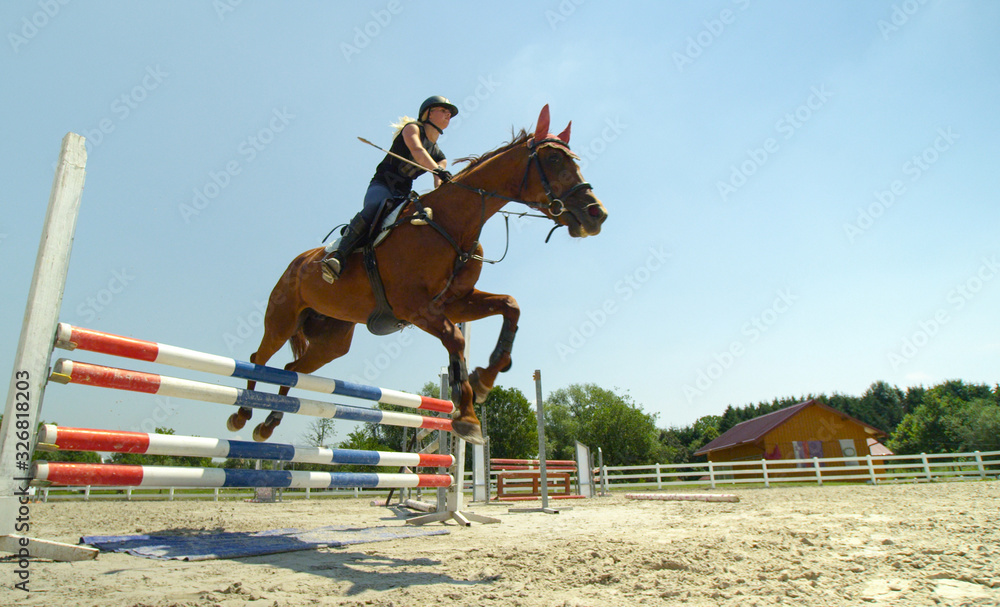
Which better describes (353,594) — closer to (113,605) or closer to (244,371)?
(113,605)

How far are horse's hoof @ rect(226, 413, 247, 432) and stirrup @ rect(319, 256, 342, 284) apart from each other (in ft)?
5.64

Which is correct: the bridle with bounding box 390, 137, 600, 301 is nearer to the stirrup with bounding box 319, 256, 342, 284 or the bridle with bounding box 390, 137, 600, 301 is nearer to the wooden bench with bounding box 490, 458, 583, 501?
the stirrup with bounding box 319, 256, 342, 284

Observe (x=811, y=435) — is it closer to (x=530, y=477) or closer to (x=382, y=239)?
(x=530, y=477)

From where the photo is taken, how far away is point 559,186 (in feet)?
12.8

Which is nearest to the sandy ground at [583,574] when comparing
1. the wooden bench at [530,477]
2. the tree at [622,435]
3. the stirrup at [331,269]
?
the stirrup at [331,269]

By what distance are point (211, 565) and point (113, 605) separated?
3.35 ft

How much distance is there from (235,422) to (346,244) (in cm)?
202

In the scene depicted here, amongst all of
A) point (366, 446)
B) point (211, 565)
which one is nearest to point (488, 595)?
point (211, 565)

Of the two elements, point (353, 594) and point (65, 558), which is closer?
point (353, 594)

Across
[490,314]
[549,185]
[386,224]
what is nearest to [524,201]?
[549,185]

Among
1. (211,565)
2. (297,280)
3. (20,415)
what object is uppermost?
(297,280)

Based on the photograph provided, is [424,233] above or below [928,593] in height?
above

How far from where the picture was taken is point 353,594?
2.46 metres

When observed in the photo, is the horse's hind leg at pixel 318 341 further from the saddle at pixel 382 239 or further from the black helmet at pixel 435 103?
the black helmet at pixel 435 103
